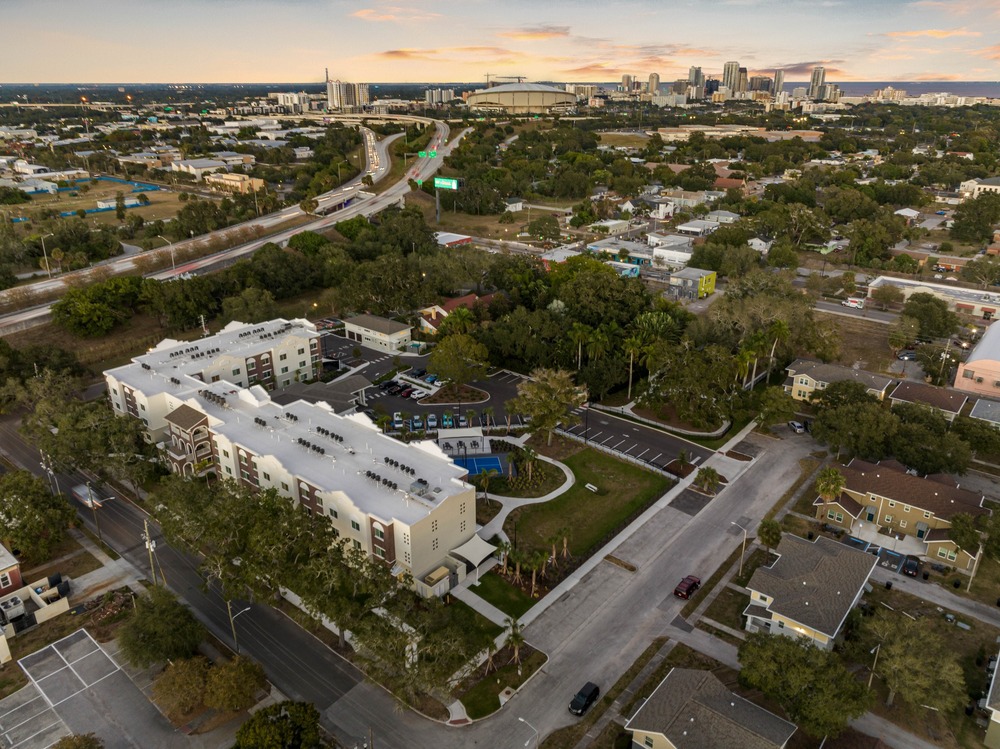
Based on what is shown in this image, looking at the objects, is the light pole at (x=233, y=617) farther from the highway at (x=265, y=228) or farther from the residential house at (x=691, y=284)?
the residential house at (x=691, y=284)

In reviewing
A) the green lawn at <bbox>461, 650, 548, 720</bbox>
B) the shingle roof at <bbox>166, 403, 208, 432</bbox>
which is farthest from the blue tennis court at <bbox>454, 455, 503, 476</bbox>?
the shingle roof at <bbox>166, 403, 208, 432</bbox>

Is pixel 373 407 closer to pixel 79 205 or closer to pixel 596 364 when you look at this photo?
pixel 596 364

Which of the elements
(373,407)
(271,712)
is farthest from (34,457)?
(271,712)

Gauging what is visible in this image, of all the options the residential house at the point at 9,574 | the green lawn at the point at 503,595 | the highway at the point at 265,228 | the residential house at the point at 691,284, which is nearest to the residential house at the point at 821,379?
the residential house at the point at 691,284

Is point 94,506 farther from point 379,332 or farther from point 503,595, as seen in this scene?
point 379,332

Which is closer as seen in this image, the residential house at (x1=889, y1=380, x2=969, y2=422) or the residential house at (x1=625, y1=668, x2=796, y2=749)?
the residential house at (x1=625, y1=668, x2=796, y2=749)

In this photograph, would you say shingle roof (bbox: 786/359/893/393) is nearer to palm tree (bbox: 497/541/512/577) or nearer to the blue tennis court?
the blue tennis court
